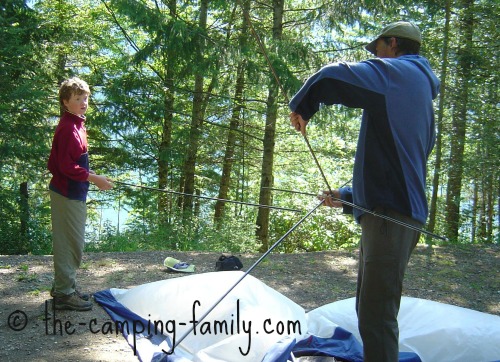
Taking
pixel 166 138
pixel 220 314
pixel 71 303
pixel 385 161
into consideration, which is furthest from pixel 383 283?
pixel 166 138

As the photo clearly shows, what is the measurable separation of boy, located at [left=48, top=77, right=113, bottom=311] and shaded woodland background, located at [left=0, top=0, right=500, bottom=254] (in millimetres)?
3741

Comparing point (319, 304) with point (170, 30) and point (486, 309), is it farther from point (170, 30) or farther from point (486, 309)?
point (170, 30)

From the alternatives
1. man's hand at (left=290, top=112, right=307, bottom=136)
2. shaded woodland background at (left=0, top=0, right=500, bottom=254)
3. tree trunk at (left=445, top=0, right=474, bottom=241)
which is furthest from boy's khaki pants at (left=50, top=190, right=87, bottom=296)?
tree trunk at (left=445, top=0, right=474, bottom=241)

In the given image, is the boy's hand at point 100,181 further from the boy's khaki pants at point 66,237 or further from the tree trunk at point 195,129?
the tree trunk at point 195,129

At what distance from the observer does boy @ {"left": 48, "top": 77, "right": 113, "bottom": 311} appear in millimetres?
3270

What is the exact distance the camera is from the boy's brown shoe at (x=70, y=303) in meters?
3.46

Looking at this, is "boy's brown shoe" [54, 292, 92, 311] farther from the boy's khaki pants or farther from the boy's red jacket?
the boy's red jacket

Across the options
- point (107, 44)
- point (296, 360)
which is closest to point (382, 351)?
point (296, 360)

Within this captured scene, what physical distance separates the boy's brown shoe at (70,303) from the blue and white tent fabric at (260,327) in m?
0.17

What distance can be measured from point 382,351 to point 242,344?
95 centimetres

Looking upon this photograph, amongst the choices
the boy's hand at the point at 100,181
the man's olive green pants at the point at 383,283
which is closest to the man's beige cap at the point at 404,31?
the man's olive green pants at the point at 383,283

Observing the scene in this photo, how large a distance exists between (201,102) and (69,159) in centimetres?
746

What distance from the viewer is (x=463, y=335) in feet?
9.63

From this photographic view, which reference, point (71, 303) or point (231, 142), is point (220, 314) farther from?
point (231, 142)
